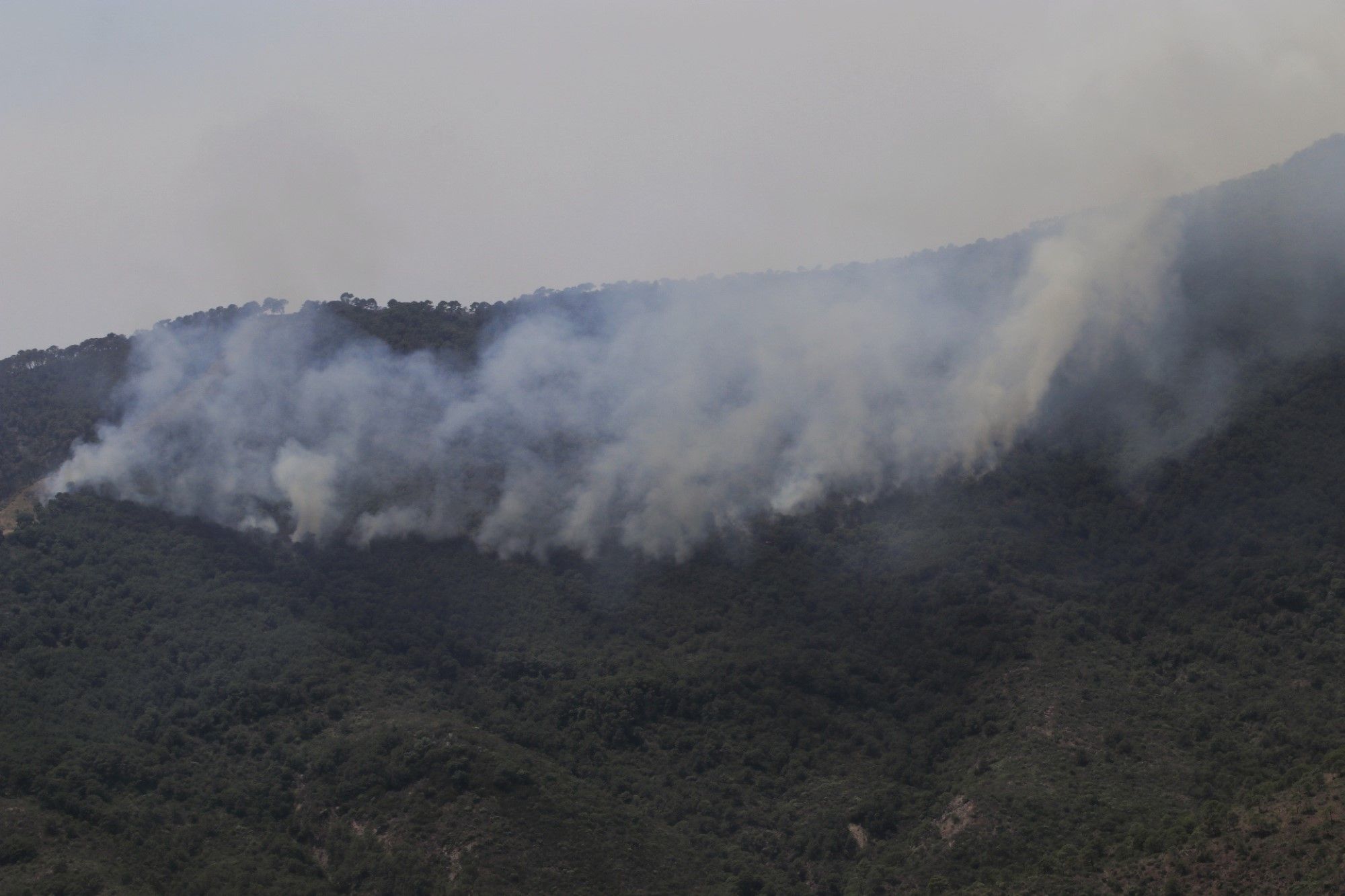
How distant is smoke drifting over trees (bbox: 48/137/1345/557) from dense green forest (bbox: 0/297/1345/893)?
13.0 feet

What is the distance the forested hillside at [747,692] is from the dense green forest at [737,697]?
0.74ft

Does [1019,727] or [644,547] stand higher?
[644,547]

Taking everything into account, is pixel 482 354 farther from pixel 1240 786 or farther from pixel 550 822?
pixel 1240 786

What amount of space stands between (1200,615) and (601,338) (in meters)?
61.0

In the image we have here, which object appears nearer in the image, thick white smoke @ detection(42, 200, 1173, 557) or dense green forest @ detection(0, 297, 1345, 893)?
dense green forest @ detection(0, 297, 1345, 893)

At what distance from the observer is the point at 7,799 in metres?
86.8

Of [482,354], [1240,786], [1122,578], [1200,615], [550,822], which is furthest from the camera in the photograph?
[482,354]

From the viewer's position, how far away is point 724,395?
134500 millimetres

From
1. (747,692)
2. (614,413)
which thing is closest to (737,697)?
(747,692)

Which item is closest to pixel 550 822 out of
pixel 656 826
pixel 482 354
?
pixel 656 826

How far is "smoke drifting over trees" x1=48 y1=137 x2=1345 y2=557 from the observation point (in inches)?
4911

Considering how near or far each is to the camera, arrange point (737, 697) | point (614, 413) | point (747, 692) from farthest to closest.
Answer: point (614, 413), point (747, 692), point (737, 697)

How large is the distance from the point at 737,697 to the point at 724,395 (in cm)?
3677

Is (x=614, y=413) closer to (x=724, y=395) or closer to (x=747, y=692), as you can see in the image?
(x=724, y=395)
